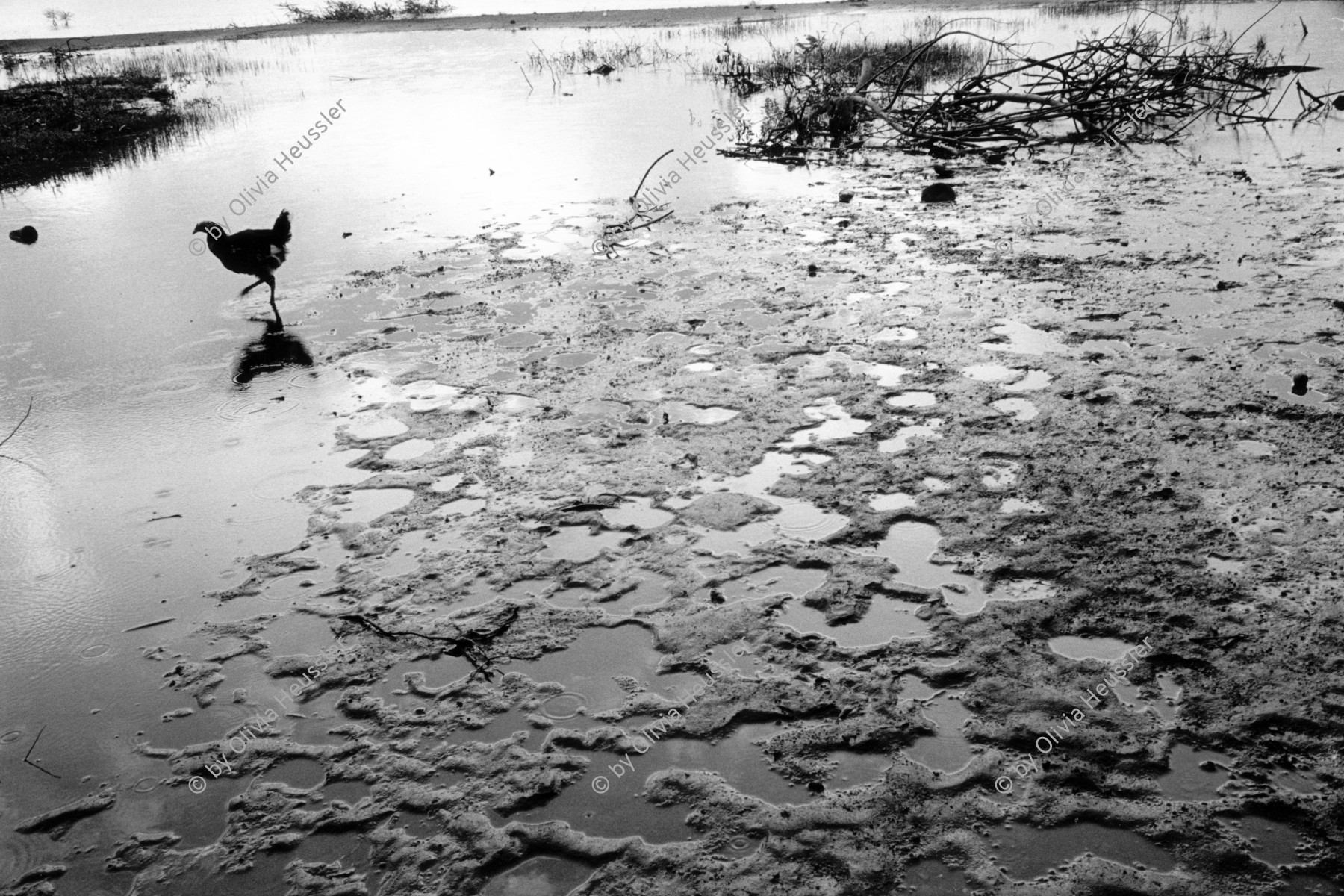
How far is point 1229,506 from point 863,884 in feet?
7.34

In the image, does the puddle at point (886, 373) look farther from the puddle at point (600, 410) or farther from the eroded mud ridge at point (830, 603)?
the puddle at point (600, 410)

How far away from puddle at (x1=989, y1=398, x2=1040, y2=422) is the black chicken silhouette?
4637mm

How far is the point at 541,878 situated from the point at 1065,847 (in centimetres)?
129

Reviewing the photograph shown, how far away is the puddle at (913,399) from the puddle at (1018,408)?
0.28 m

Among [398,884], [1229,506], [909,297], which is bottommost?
[398,884]

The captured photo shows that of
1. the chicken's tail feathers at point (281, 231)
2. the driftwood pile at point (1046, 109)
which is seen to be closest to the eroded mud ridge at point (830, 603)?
the chicken's tail feathers at point (281, 231)

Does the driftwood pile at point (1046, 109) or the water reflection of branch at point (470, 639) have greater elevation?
the driftwood pile at point (1046, 109)

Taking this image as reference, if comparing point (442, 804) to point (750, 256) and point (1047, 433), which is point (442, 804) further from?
point (750, 256)

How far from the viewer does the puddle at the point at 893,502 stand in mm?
3721

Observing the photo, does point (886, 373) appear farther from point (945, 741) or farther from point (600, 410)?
point (945, 741)

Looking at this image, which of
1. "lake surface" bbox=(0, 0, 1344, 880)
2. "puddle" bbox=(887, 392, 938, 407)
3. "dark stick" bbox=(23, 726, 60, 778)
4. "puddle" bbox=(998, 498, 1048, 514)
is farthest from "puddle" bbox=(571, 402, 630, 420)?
"dark stick" bbox=(23, 726, 60, 778)

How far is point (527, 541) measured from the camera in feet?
12.2

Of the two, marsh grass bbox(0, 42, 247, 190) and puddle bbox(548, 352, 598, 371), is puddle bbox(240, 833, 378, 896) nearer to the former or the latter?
puddle bbox(548, 352, 598, 371)

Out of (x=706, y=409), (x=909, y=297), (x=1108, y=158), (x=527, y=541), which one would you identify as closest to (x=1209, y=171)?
(x=1108, y=158)
